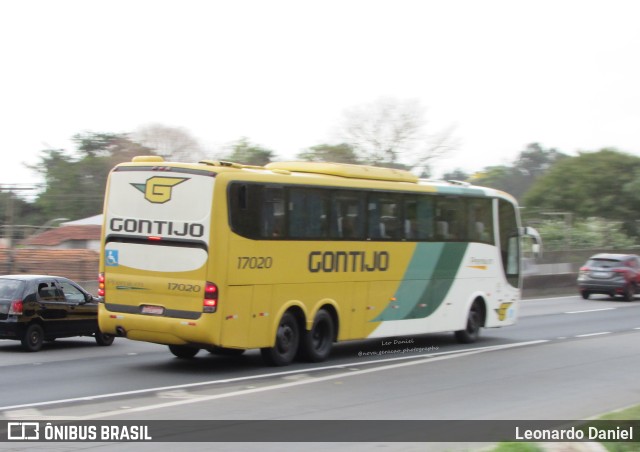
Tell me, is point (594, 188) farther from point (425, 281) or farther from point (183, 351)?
point (183, 351)

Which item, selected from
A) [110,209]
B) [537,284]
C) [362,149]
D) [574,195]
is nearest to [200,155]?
[362,149]

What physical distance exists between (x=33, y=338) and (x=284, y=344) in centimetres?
463

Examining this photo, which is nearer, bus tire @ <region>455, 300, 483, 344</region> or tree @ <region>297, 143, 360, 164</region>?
bus tire @ <region>455, 300, 483, 344</region>

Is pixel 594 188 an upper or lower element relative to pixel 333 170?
upper

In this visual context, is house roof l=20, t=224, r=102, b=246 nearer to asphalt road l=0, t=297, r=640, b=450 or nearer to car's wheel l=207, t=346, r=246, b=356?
asphalt road l=0, t=297, r=640, b=450

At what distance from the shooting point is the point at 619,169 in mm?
66625

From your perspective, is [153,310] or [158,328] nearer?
[158,328]

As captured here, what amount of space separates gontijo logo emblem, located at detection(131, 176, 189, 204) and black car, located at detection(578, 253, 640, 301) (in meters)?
24.6

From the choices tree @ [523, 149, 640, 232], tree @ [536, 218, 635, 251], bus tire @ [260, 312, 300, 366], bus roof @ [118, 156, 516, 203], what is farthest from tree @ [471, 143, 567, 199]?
bus tire @ [260, 312, 300, 366]

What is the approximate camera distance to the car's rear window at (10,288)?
53.3 ft

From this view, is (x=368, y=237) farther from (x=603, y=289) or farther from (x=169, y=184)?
(x=603, y=289)

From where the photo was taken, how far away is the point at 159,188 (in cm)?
1399

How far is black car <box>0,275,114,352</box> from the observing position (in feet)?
52.8

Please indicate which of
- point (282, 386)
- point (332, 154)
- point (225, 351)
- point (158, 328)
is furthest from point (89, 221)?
point (282, 386)
